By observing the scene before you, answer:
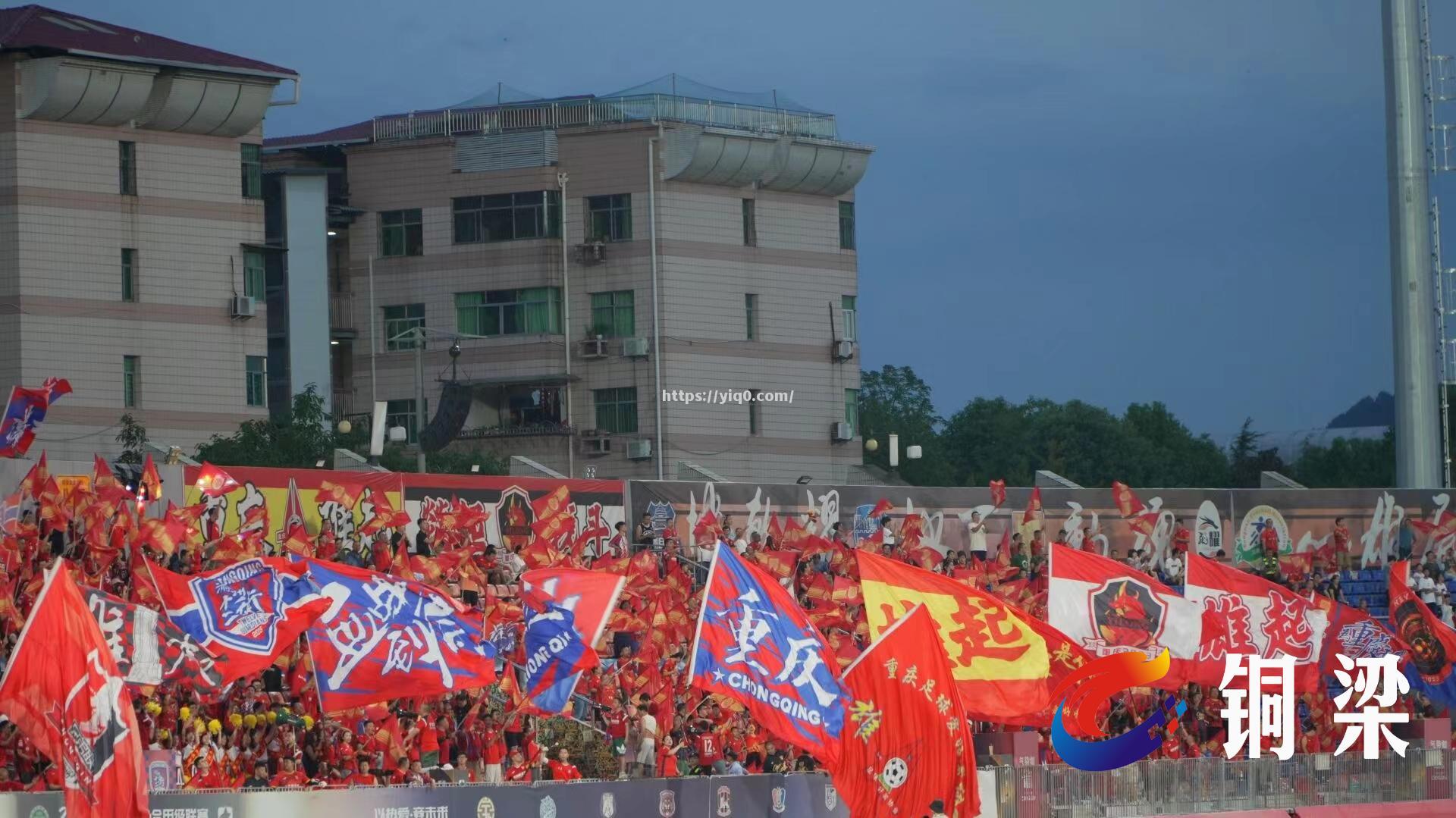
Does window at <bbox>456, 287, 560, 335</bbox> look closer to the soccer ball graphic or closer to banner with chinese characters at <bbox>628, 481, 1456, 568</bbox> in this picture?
banner with chinese characters at <bbox>628, 481, 1456, 568</bbox>

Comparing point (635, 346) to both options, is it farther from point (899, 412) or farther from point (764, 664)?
point (899, 412)

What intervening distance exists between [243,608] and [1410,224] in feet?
104

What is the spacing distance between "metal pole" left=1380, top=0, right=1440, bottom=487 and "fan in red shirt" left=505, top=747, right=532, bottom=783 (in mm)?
27398

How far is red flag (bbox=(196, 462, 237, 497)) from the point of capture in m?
34.9

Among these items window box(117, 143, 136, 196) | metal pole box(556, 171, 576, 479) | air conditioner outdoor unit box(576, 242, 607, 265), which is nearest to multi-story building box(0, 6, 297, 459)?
window box(117, 143, 136, 196)

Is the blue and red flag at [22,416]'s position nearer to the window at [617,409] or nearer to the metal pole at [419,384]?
the metal pole at [419,384]

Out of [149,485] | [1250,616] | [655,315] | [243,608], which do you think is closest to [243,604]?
[243,608]

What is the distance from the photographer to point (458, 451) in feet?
213

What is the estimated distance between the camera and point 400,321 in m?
67.1

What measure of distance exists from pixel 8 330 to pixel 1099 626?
33.0 meters

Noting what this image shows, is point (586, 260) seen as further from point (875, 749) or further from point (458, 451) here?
point (875, 749)

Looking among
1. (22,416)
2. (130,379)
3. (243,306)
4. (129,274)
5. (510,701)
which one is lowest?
(510,701)

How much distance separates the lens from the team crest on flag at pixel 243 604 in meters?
27.1

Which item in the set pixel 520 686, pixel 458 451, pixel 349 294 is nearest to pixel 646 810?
pixel 520 686
